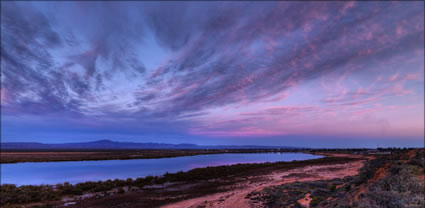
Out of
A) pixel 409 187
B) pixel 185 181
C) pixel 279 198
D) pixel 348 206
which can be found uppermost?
pixel 409 187

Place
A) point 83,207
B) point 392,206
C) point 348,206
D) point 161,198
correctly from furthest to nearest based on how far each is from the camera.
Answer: point 161,198 → point 83,207 → point 348,206 → point 392,206

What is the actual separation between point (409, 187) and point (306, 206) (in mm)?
4356

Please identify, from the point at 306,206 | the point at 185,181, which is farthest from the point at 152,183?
the point at 306,206


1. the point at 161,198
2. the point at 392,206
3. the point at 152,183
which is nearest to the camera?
the point at 392,206

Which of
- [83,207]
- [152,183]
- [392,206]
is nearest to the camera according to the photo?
[392,206]

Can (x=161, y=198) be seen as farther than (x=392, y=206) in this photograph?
Yes

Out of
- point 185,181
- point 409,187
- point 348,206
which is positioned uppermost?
point 409,187

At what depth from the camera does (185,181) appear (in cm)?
2603

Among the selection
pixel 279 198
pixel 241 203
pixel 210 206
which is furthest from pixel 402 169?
pixel 210 206

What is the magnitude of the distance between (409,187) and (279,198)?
717cm

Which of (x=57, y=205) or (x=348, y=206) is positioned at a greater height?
(x=348, y=206)

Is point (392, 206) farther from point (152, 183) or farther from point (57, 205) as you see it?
point (152, 183)

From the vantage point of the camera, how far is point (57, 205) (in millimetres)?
15484

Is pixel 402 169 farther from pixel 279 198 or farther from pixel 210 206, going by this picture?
pixel 210 206
